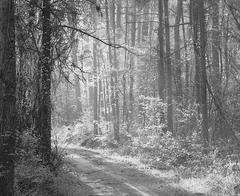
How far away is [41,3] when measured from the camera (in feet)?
34.4

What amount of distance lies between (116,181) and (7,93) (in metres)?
6.26

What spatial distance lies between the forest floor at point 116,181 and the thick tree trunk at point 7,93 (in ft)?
7.61

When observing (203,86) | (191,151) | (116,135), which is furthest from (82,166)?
(116,135)

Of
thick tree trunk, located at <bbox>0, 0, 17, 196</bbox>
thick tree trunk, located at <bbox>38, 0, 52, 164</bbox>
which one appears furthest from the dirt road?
thick tree trunk, located at <bbox>0, 0, 17, 196</bbox>

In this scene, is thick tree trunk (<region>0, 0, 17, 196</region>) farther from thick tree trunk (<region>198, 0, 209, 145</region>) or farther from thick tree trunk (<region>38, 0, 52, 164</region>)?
thick tree trunk (<region>198, 0, 209, 145</region>)

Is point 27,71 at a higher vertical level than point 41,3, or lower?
lower

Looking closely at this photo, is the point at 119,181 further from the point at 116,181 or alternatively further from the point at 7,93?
the point at 7,93

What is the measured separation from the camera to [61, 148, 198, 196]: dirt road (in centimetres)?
1062

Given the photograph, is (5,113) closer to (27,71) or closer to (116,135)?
(27,71)

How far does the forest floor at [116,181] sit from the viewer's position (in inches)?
412

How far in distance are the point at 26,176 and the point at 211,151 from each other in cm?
803

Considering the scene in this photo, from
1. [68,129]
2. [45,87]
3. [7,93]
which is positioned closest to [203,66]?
[68,129]

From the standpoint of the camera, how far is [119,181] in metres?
12.5

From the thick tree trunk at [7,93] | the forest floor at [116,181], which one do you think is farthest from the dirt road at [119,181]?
the thick tree trunk at [7,93]
